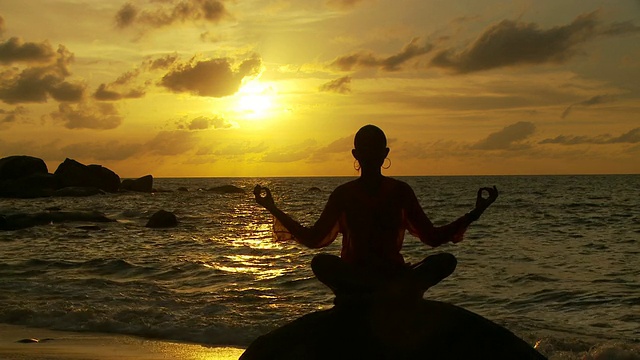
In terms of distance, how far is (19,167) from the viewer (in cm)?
6438

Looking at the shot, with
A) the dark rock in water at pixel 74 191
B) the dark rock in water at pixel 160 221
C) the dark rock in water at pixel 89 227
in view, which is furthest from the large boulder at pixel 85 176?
the dark rock in water at pixel 89 227

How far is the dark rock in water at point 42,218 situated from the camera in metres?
29.9

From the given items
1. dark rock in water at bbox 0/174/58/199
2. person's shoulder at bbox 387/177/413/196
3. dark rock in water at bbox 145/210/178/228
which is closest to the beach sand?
person's shoulder at bbox 387/177/413/196

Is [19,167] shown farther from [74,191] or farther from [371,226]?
[371,226]

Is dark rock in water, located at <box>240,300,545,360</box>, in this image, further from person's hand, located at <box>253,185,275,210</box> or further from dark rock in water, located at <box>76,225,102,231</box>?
dark rock in water, located at <box>76,225,102,231</box>

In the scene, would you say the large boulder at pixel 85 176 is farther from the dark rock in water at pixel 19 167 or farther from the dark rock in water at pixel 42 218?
the dark rock in water at pixel 42 218

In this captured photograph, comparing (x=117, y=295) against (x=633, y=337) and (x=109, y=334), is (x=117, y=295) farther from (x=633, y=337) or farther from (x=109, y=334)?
(x=633, y=337)

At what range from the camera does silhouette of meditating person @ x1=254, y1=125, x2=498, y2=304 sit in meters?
5.46

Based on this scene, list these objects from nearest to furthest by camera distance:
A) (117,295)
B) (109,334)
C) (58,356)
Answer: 1. (58,356)
2. (109,334)
3. (117,295)

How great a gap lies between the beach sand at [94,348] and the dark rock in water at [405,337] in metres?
4.57

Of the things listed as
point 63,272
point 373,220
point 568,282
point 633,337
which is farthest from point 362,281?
point 63,272

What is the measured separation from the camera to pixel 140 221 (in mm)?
38156

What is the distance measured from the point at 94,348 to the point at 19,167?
59.7 meters

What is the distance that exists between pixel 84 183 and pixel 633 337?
6550 centimetres
